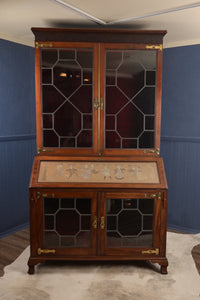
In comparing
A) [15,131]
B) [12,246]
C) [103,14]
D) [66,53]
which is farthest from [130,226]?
[103,14]

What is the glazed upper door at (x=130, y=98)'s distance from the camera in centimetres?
273

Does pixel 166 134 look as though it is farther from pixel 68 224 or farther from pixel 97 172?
pixel 68 224

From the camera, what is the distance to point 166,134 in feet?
12.6

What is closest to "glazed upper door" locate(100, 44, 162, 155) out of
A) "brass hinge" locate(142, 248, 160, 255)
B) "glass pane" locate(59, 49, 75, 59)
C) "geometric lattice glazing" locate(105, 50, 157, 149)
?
"geometric lattice glazing" locate(105, 50, 157, 149)

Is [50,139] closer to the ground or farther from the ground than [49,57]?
closer to the ground

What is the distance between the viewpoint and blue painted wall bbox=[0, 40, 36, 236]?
135 inches

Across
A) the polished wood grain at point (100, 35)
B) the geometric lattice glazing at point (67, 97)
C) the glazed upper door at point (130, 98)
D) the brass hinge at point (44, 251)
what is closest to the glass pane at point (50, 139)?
the geometric lattice glazing at point (67, 97)

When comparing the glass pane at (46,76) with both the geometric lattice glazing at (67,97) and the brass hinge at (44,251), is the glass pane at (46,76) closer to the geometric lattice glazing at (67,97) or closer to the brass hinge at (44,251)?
the geometric lattice glazing at (67,97)

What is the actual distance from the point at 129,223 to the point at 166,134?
1539mm

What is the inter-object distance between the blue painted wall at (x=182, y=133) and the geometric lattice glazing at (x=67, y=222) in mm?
1572

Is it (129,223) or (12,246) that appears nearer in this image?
(129,223)

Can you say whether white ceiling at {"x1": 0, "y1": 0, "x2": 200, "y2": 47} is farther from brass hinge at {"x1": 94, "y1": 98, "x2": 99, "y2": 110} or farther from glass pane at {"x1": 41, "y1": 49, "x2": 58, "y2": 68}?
brass hinge at {"x1": 94, "y1": 98, "x2": 99, "y2": 110}

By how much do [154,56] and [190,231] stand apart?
2264 millimetres

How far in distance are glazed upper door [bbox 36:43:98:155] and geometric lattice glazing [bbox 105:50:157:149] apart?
0.48 feet
